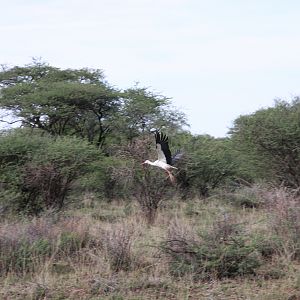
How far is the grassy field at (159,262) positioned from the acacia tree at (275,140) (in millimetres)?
5288

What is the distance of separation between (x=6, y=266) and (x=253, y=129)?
28.8 ft

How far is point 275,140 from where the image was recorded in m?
13.6

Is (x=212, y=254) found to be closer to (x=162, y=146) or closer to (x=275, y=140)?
(x=162, y=146)

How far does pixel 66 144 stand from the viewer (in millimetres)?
13195

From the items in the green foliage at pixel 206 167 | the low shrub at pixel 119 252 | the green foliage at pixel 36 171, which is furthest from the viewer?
the green foliage at pixel 206 167

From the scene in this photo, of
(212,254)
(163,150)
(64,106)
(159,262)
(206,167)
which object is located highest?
(64,106)

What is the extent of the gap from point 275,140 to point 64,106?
10.6 metres

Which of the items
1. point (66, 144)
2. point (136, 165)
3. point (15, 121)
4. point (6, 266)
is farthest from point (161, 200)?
point (15, 121)

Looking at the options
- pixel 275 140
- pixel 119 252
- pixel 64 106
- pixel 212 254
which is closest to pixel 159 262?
pixel 119 252

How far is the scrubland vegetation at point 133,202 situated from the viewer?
21.7 ft

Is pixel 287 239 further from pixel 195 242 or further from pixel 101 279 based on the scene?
pixel 101 279

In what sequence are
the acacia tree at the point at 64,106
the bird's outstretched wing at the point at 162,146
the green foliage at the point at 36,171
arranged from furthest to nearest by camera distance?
the acacia tree at the point at 64,106 < the green foliage at the point at 36,171 < the bird's outstretched wing at the point at 162,146

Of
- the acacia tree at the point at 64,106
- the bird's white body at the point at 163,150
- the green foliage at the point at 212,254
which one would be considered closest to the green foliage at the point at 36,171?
the bird's white body at the point at 163,150

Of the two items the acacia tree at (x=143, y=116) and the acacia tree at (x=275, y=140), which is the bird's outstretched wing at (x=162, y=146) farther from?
the acacia tree at (x=143, y=116)
